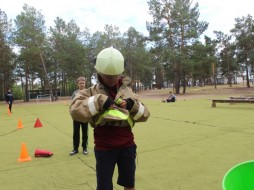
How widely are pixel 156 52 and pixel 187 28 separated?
16.7 ft

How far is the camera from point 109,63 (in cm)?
229

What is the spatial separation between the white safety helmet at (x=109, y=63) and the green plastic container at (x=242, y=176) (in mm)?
1229

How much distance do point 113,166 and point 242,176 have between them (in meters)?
1.19

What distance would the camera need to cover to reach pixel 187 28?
116 feet

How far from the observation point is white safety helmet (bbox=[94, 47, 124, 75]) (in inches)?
90.2

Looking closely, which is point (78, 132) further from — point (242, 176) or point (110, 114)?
point (242, 176)

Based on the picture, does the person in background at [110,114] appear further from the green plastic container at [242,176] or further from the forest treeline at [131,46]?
the forest treeline at [131,46]

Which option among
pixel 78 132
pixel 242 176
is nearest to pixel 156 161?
pixel 78 132

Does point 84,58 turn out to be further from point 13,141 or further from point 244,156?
point 244,156

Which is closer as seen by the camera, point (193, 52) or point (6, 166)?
point (6, 166)

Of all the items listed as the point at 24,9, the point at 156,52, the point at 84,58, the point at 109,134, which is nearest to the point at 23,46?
the point at 24,9

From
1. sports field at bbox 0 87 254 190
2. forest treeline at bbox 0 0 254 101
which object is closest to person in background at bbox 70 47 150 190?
sports field at bbox 0 87 254 190

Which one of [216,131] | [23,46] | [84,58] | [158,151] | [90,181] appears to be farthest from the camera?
[84,58]

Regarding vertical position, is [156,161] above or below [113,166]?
below
